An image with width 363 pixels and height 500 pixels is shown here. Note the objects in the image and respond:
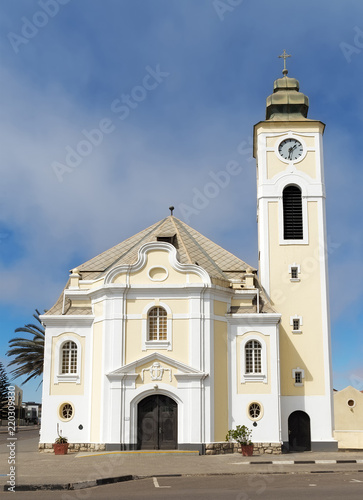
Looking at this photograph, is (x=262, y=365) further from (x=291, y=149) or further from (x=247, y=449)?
(x=291, y=149)

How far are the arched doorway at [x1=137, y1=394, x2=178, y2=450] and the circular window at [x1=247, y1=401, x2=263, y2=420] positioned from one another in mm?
4081

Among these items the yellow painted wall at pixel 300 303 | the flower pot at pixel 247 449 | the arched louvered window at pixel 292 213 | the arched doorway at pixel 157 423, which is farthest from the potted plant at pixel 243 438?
the arched louvered window at pixel 292 213

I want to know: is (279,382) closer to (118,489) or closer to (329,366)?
(329,366)

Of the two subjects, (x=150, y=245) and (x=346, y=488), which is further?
(x=150, y=245)

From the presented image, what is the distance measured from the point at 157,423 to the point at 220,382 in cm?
393

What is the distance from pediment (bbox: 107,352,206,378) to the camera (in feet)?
107

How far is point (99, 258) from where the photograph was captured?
130ft

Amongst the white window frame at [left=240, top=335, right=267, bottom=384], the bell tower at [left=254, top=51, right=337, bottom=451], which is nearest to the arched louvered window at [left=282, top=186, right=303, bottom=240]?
the bell tower at [left=254, top=51, right=337, bottom=451]

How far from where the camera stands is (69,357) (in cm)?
3547

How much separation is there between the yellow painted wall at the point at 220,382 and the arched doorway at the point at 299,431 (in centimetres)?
467

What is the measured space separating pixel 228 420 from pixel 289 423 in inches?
173

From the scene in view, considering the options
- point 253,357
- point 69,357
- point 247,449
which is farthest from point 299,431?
point 69,357

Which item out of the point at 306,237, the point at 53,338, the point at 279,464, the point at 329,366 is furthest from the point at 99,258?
the point at 279,464

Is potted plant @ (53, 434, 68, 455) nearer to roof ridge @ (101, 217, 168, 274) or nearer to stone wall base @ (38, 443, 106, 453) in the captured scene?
stone wall base @ (38, 443, 106, 453)
